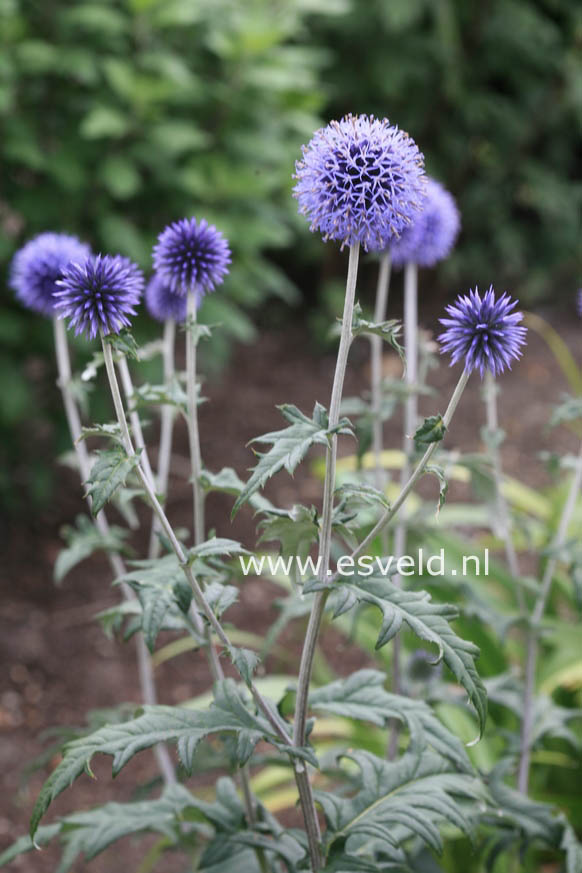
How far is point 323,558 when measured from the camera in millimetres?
1445

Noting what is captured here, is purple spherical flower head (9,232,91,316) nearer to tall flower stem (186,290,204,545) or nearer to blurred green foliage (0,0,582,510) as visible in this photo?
tall flower stem (186,290,204,545)

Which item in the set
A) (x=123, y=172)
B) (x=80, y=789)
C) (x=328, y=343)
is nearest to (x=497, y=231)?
(x=328, y=343)

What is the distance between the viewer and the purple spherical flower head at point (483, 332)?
53.1 inches

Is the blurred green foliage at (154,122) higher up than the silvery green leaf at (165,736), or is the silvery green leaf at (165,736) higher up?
the blurred green foliage at (154,122)

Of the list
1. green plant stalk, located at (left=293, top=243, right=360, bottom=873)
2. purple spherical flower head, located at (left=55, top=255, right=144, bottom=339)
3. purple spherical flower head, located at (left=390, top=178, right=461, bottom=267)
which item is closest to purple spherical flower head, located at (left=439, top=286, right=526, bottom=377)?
green plant stalk, located at (left=293, top=243, right=360, bottom=873)

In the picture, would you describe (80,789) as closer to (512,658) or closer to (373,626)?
(373,626)

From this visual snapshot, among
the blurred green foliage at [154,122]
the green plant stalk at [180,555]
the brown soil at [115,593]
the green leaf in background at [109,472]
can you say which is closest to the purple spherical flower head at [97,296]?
the green plant stalk at [180,555]

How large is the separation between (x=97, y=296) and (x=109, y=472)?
277mm

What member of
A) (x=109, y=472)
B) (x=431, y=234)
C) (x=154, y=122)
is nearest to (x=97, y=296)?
(x=109, y=472)

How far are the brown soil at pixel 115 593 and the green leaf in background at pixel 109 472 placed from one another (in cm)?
135

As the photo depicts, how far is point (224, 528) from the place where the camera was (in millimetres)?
4180

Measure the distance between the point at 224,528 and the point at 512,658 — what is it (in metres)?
1.48

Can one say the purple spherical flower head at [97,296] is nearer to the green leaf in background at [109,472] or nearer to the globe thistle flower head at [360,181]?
the green leaf in background at [109,472]

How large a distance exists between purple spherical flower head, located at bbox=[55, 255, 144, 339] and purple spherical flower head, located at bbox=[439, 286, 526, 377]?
1.64ft
